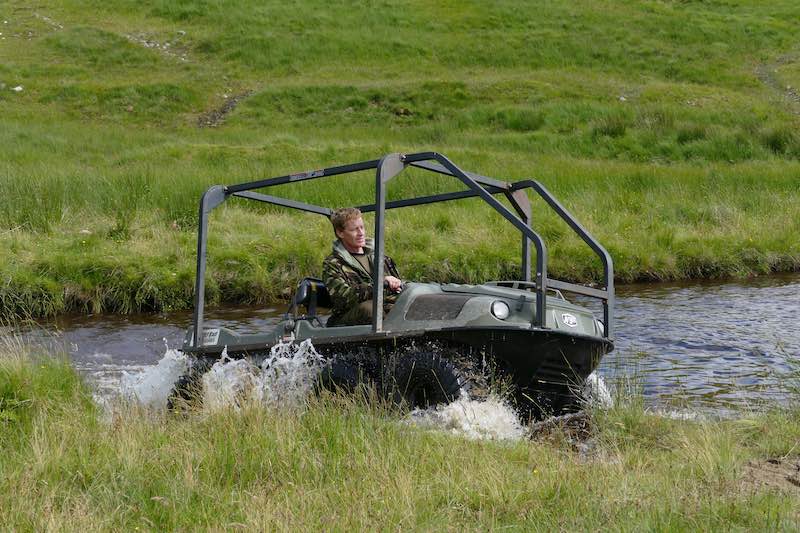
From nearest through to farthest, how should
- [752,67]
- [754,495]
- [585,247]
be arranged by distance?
[754,495]
[585,247]
[752,67]

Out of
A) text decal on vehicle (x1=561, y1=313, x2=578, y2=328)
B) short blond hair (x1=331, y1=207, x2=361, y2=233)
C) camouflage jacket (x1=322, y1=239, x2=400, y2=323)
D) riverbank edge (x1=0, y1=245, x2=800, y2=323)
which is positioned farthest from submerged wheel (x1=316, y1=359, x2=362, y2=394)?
riverbank edge (x1=0, y1=245, x2=800, y2=323)

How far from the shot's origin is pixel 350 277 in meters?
7.84

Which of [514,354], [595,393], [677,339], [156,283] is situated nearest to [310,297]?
[514,354]

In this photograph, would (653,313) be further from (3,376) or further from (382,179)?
(3,376)

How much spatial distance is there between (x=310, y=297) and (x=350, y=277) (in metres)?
0.36

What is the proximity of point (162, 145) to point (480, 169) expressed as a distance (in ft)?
25.0

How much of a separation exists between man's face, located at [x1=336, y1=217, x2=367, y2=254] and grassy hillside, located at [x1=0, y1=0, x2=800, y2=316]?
6075mm

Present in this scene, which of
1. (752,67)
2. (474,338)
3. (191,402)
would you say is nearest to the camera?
(474,338)

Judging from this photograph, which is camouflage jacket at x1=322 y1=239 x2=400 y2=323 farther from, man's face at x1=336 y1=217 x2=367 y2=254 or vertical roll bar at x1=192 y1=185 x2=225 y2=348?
vertical roll bar at x1=192 y1=185 x2=225 y2=348

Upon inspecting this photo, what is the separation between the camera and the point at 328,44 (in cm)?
4394

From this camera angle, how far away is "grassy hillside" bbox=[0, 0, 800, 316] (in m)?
14.6

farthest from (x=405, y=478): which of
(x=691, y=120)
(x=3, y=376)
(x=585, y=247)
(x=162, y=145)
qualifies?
(x=691, y=120)

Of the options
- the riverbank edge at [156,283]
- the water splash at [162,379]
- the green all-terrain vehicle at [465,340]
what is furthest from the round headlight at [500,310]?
the riverbank edge at [156,283]

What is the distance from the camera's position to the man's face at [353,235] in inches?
310
